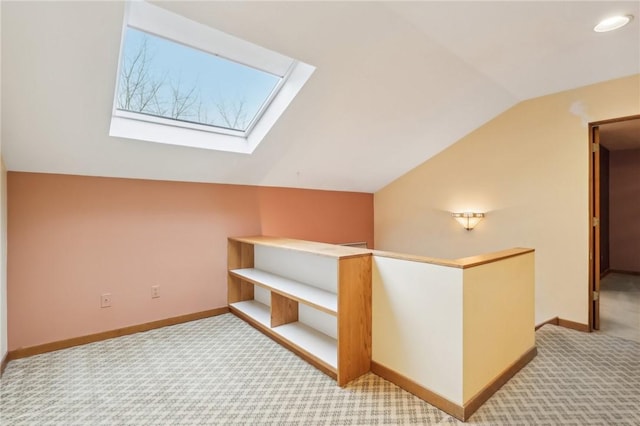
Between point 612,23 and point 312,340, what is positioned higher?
point 612,23

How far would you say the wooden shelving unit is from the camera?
220 cm

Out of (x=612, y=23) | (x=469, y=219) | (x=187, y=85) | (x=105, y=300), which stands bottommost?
(x=105, y=300)

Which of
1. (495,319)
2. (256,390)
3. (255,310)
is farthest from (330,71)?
(255,310)

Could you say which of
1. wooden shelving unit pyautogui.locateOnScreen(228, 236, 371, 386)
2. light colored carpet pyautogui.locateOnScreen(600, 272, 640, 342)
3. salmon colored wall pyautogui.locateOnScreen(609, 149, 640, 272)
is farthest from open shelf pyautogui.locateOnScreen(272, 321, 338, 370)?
salmon colored wall pyautogui.locateOnScreen(609, 149, 640, 272)

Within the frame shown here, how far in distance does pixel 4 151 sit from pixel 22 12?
49.3 inches

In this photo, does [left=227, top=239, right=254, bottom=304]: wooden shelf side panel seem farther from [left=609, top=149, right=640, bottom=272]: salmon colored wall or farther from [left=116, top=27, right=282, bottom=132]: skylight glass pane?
[left=609, top=149, right=640, bottom=272]: salmon colored wall

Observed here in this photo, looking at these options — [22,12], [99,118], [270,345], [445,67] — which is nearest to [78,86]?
[99,118]

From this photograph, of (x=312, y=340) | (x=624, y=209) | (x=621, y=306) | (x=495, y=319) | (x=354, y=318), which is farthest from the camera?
(x=624, y=209)

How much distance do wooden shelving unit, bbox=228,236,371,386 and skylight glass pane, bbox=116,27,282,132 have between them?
126cm

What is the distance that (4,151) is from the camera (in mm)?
2309

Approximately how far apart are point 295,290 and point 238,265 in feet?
3.97

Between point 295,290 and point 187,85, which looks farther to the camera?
point 295,290

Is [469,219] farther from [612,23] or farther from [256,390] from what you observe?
[256,390]

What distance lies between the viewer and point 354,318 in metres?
2.24
